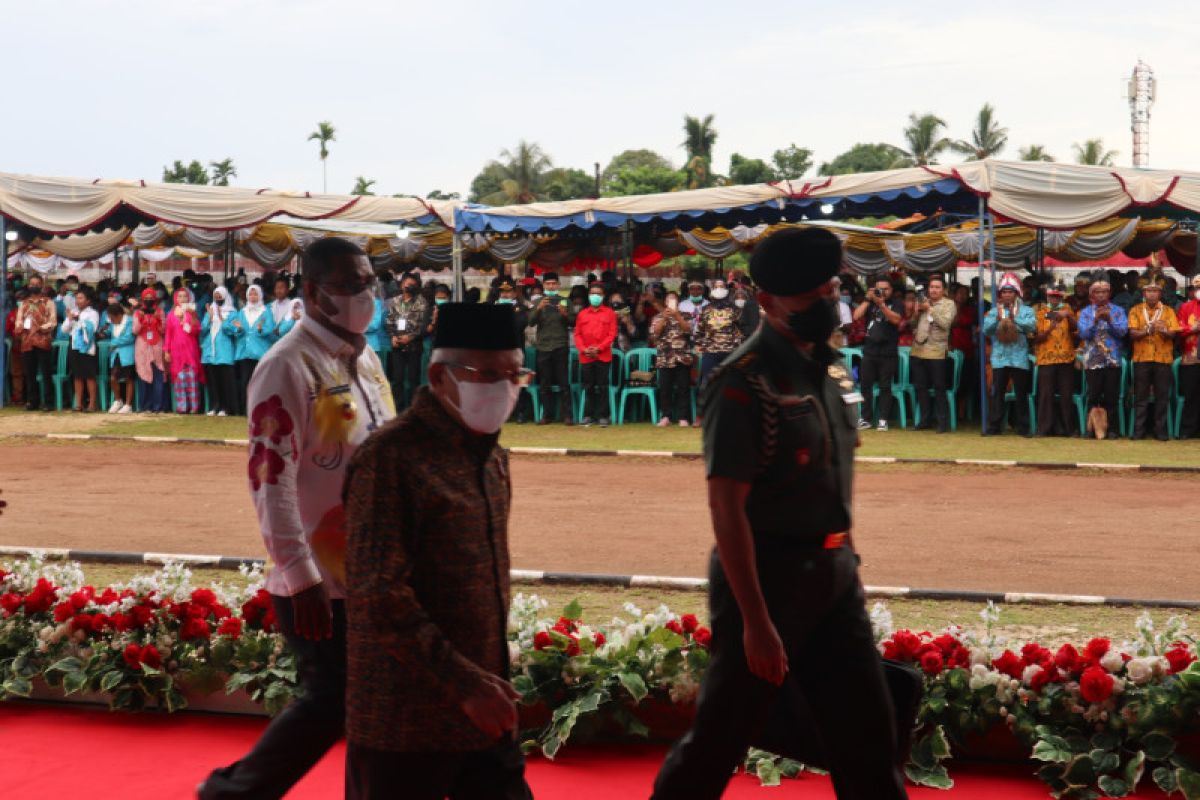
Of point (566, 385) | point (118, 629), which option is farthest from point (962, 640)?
point (566, 385)

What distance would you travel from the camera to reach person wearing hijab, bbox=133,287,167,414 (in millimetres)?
19531

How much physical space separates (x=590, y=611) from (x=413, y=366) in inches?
489

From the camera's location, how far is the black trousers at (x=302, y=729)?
3.48 m

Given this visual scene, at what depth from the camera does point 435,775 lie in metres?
2.88

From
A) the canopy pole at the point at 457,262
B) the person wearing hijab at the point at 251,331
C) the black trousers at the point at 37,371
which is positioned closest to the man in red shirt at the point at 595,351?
the canopy pole at the point at 457,262

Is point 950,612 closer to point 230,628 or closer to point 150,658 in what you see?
point 230,628

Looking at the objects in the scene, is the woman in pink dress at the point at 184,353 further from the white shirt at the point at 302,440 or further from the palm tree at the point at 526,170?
the palm tree at the point at 526,170

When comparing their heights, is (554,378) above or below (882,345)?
below

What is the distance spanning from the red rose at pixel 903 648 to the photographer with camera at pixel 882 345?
39.4ft

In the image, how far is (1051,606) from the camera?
22.3 feet

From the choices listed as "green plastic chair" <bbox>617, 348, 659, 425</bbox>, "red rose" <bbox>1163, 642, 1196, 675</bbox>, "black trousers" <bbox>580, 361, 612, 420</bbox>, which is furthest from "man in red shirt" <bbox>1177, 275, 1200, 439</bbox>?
"red rose" <bbox>1163, 642, 1196, 675</bbox>

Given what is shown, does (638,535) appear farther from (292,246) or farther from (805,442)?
(292,246)

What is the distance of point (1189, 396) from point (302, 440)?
14256mm

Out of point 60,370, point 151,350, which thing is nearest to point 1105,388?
point 151,350
